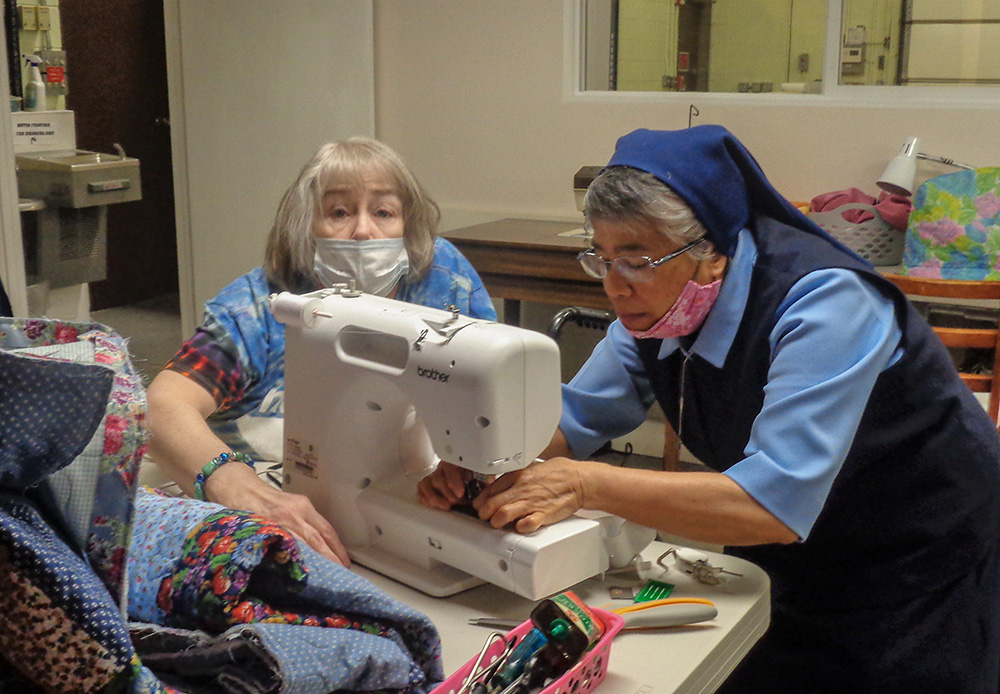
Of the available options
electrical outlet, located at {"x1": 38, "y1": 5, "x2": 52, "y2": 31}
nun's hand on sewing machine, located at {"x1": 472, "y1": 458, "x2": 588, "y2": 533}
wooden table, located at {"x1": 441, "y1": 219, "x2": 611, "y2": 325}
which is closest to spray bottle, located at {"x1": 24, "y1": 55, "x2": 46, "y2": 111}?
electrical outlet, located at {"x1": 38, "y1": 5, "x2": 52, "y2": 31}

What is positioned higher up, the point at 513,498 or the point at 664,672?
the point at 513,498

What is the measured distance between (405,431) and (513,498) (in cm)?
20

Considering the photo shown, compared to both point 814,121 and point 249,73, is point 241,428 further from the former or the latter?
point 249,73

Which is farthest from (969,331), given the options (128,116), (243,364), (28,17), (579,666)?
(128,116)

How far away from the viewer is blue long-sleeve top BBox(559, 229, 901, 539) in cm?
117

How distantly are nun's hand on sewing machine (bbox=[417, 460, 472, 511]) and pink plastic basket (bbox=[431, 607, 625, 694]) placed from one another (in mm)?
267

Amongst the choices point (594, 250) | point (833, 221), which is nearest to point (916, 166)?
point (833, 221)

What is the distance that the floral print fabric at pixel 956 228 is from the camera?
9.59ft

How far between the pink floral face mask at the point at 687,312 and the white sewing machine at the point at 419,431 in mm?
270

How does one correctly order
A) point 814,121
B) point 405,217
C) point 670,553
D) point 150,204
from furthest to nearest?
point 150,204 → point 814,121 → point 405,217 → point 670,553

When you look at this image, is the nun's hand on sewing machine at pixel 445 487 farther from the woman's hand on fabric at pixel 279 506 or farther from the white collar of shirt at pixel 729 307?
the white collar of shirt at pixel 729 307

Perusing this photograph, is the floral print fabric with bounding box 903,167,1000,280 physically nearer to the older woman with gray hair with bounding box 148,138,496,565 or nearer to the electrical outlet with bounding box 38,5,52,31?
the older woman with gray hair with bounding box 148,138,496,565

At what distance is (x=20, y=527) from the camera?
0.64 metres

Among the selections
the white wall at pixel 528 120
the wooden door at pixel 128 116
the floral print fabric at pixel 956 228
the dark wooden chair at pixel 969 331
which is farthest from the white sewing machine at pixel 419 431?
the wooden door at pixel 128 116
